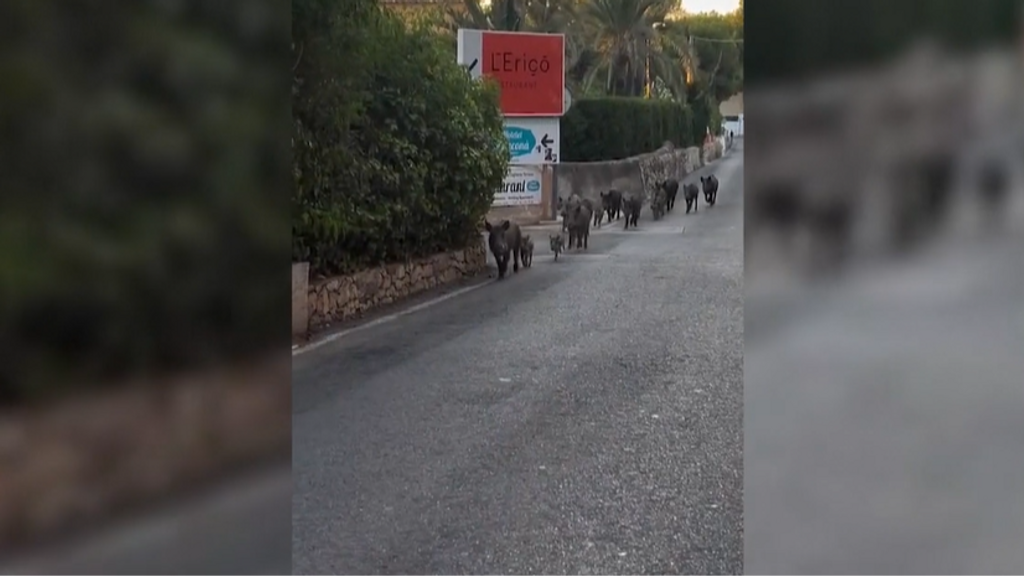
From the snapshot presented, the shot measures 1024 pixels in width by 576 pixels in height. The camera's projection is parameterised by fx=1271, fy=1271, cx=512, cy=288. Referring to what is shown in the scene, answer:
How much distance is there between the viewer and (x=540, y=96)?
18828mm

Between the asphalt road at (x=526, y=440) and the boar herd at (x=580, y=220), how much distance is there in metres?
1.28

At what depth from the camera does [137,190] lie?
263 cm

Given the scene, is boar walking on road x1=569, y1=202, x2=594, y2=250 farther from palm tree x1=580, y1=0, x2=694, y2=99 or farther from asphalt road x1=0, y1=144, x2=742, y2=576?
palm tree x1=580, y1=0, x2=694, y2=99

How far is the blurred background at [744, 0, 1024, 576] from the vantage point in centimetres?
285

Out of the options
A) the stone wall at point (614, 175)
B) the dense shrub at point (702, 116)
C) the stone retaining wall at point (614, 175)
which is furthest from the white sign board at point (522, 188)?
the dense shrub at point (702, 116)

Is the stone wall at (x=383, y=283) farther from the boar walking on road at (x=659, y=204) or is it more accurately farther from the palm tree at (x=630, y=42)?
the palm tree at (x=630, y=42)

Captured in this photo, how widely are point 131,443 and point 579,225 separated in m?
13.3

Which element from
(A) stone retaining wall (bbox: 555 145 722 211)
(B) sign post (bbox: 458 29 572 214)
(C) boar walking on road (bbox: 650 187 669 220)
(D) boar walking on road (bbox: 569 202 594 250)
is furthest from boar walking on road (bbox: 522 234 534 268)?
(C) boar walking on road (bbox: 650 187 669 220)

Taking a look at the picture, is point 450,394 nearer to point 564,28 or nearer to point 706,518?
point 706,518

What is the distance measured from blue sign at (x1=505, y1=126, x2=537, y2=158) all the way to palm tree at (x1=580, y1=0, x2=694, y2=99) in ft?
39.7

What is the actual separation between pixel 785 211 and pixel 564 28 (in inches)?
1044

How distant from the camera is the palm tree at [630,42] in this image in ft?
98.9

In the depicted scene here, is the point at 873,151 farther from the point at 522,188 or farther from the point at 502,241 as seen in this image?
the point at 522,188

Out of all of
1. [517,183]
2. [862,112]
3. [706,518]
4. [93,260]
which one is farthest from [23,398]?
[517,183]
